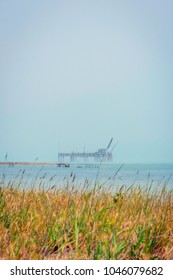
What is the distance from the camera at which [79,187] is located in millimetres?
6656

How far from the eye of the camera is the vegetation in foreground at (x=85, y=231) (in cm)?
419

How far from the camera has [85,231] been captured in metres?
4.56

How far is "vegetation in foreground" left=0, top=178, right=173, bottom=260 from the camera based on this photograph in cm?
419

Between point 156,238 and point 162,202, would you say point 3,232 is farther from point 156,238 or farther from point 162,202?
point 162,202

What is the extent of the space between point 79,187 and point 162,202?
3.91 feet
